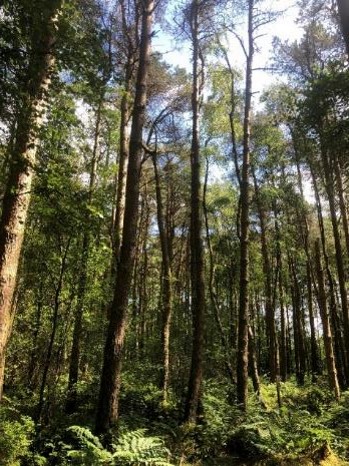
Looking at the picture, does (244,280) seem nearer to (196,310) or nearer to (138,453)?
(196,310)

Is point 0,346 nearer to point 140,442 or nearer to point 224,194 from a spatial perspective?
point 140,442

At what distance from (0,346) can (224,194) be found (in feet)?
61.3

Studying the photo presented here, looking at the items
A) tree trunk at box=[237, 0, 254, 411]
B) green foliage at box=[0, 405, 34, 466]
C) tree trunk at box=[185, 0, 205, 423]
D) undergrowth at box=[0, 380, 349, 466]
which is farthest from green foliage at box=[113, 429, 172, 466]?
tree trunk at box=[237, 0, 254, 411]

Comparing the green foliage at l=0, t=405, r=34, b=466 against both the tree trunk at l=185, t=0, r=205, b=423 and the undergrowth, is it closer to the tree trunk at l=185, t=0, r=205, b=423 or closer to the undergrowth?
the undergrowth

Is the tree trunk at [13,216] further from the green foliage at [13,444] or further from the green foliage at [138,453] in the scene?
the green foliage at [13,444]

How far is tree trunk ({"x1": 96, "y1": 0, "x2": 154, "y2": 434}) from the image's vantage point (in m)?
6.98

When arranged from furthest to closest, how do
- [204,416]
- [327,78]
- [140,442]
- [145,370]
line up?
[145,370]
[204,416]
[327,78]
[140,442]

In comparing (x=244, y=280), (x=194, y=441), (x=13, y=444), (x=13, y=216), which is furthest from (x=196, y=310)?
(x=13, y=216)

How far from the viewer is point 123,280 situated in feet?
24.9

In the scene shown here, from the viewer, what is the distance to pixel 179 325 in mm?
16547

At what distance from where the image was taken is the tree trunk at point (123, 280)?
6.98 metres

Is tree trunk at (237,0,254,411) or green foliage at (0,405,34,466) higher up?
tree trunk at (237,0,254,411)

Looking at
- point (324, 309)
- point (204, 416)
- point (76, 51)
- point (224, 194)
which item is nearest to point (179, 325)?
point (324, 309)

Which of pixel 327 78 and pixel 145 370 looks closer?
pixel 327 78
